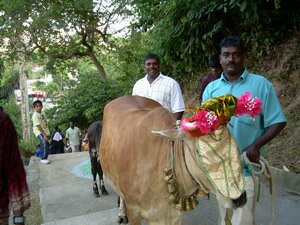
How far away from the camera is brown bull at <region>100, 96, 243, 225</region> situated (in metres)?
2.33

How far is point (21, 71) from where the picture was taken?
17.8m

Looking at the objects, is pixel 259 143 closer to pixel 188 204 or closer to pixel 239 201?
pixel 239 201

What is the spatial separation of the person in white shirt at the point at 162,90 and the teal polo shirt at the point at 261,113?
5.09ft

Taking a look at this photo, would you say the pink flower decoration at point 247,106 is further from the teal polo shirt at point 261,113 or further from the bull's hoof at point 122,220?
the bull's hoof at point 122,220

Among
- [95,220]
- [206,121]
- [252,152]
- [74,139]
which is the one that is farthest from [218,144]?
[74,139]

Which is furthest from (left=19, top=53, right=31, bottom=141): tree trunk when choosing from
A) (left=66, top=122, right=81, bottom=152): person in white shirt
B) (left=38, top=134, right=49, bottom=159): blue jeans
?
(left=38, top=134, right=49, bottom=159): blue jeans

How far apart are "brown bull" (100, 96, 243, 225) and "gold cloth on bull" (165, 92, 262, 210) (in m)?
0.02

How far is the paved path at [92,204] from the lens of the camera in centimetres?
405

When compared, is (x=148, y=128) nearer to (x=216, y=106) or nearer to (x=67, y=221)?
(x=216, y=106)

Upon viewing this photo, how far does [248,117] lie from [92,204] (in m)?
3.24

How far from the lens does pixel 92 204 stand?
16.8ft

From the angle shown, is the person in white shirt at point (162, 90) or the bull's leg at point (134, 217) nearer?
the bull's leg at point (134, 217)

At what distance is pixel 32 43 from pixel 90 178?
10.3 meters

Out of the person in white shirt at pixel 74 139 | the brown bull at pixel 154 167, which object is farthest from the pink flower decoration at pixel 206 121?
the person in white shirt at pixel 74 139
